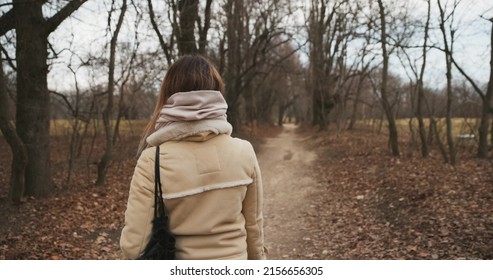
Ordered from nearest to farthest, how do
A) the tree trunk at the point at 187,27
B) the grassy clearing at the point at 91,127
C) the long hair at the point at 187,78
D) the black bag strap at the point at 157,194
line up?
the black bag strap at the point at 157,194 → the long hair at the point at 187,78 → the tree trunk at the point at 187,27 → the grassy clearing at the point at 91,127

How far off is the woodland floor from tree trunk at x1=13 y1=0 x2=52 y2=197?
2.08 ft

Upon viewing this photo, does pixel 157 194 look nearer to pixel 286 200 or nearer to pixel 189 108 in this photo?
pixel 189 108

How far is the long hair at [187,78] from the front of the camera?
1842 mm

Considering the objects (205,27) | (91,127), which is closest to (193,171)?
(205,27)

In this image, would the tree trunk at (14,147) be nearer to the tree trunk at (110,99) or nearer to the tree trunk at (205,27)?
the tree trunk at (110,99)

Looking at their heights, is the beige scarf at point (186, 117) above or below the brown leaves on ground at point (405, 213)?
above

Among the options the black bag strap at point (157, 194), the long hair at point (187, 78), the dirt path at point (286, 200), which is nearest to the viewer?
the black bag strap at point (157, 194)

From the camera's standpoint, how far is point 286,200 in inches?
334

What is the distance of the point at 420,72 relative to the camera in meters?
10.9

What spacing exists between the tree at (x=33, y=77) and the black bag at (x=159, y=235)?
6.33 metres

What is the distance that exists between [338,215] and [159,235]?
5824 mm

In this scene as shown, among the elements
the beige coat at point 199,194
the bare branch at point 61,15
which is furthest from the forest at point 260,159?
the beige coat at point 199,194

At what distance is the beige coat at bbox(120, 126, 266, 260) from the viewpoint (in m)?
1.76
